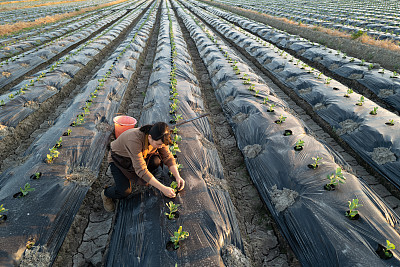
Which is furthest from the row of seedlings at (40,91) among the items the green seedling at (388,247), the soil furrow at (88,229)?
the green seedling at (388,247)

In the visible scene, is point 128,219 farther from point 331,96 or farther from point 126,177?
A: point 331,96

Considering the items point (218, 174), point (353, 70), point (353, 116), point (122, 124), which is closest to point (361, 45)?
point (353, 70)

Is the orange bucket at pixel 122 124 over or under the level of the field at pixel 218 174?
over

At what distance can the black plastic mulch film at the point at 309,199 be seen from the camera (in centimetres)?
274

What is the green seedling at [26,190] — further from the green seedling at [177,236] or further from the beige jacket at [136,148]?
the green seedling at [177,236]

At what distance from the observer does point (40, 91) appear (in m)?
7.19

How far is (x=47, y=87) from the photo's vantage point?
7535 millimetres

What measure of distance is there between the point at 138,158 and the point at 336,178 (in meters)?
3.03

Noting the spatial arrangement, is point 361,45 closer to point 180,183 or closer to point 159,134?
point 180,183

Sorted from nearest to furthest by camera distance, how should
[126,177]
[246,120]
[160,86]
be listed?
[126,177], [246,120], [160,86]

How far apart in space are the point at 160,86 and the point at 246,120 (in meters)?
3.28

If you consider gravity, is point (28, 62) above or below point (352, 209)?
below

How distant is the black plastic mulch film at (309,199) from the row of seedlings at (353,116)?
95 cm

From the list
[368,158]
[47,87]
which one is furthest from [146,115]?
[368,158]
